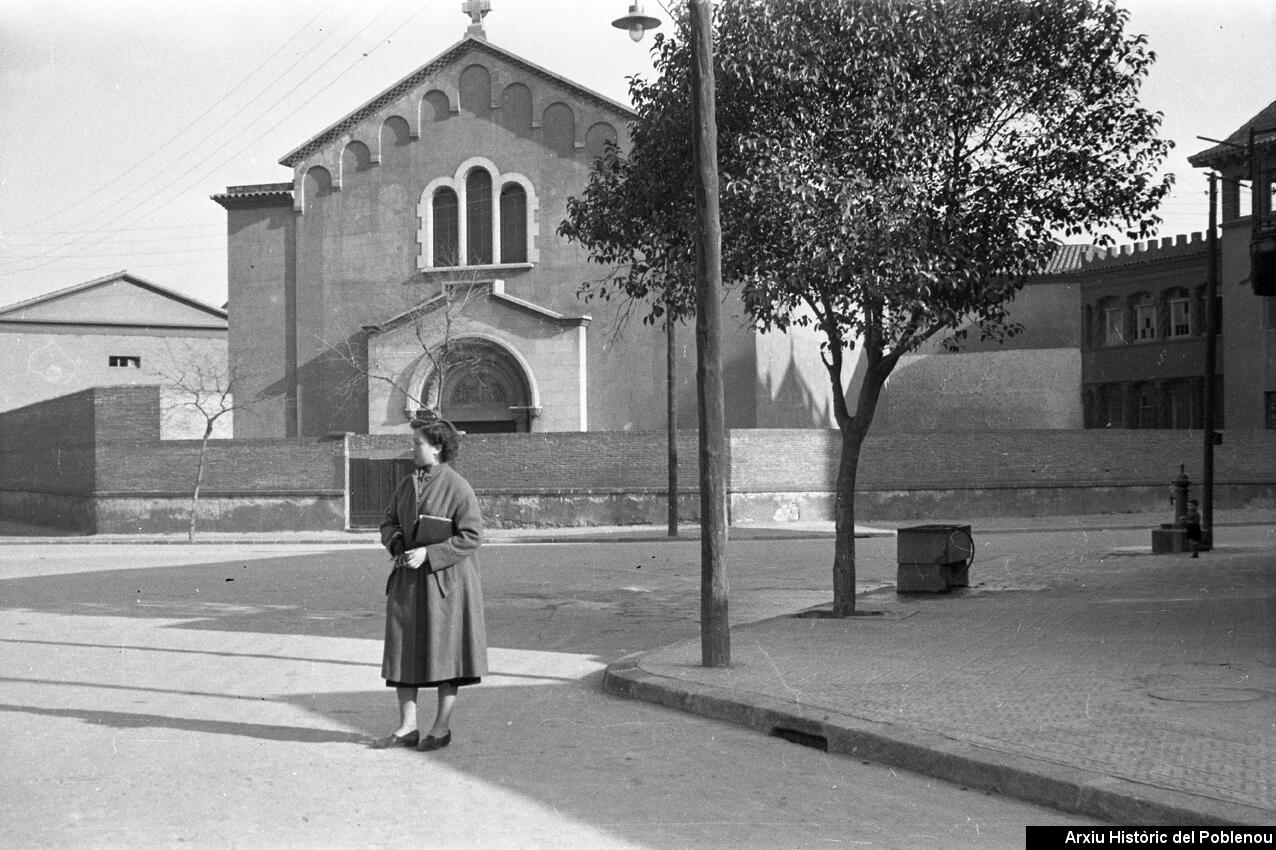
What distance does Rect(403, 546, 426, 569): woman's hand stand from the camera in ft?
23.2

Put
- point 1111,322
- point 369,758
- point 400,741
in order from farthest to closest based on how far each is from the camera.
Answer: point 1111,322, point 400,741, point 369,758

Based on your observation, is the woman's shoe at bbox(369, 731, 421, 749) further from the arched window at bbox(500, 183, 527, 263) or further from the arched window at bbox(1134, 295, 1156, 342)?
the arched window at bbox(1134, 295, 1156, 342)

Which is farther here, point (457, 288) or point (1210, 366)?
point (457, 288)

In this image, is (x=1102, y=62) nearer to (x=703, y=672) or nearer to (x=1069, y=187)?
(x=1069, y=187)

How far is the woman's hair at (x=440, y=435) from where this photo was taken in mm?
7367

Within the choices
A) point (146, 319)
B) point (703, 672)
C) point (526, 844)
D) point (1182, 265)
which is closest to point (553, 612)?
point (703, 672)

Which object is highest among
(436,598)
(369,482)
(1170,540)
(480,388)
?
(480,388)

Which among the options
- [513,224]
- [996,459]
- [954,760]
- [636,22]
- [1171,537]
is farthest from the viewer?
[513,224]

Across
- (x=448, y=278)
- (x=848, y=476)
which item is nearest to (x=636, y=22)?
(x=848, y=476)

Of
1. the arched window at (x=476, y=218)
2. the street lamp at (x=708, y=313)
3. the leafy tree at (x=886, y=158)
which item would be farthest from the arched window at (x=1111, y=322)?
the street lamp at (x=708, y=313)

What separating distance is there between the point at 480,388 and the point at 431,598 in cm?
2978

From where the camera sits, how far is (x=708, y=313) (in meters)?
10.2

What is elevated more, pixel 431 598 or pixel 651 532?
pixel 431 598

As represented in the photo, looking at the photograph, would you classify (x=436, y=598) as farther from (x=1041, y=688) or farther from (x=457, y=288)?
(x=457, y=288)
